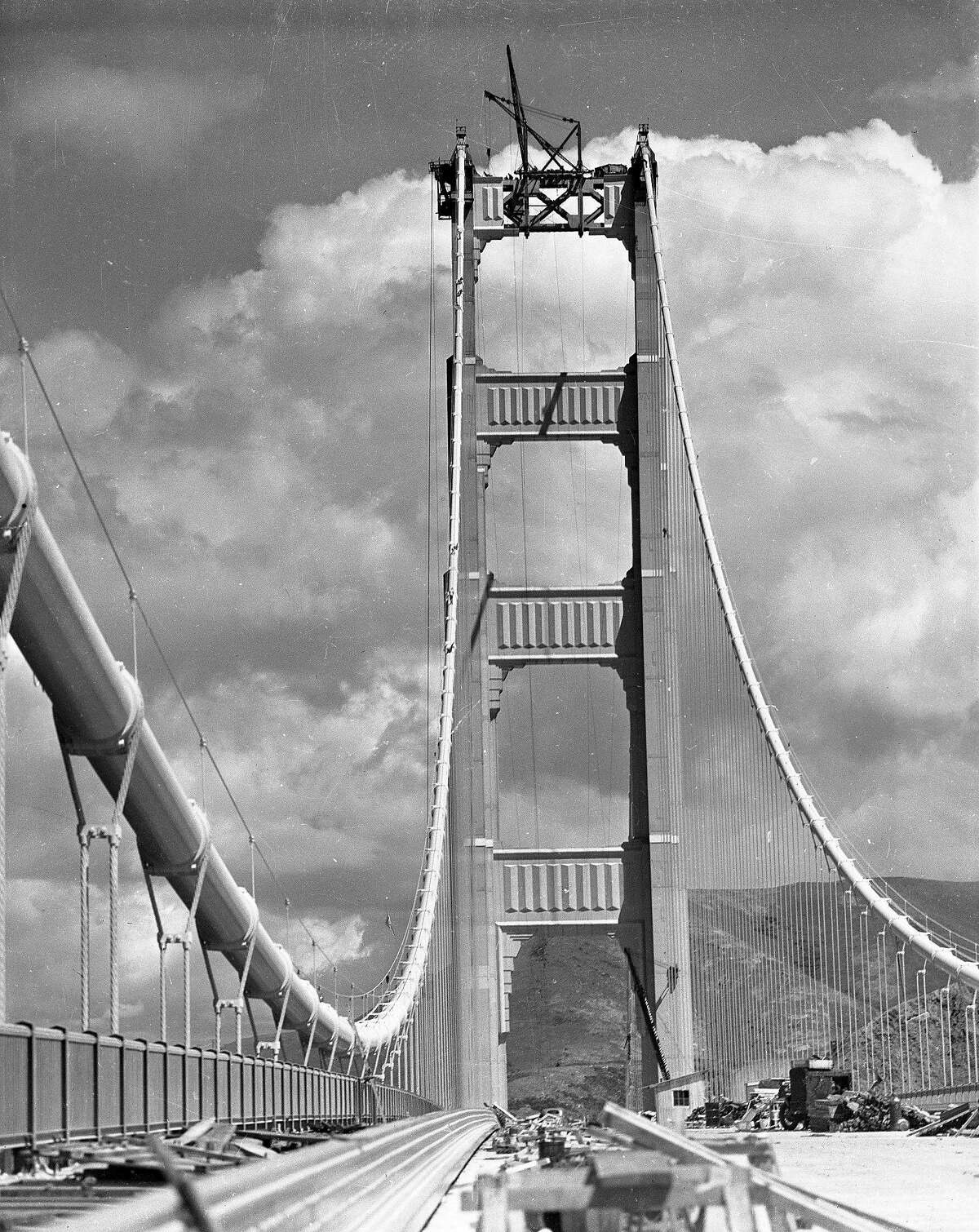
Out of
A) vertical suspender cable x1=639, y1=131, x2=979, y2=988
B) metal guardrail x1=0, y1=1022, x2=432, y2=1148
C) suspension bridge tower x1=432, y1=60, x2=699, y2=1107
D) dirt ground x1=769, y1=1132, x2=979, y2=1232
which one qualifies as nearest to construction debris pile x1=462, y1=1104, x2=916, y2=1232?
dirt ground x1=769, y1=1132, x2=979, y2=1232

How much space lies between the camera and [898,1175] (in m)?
12.8

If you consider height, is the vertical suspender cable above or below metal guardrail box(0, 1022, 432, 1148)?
above

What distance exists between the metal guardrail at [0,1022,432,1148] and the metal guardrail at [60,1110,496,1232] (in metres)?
1.88

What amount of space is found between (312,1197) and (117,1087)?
27.2 ft

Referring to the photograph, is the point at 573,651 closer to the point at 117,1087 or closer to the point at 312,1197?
the point at 117,1087

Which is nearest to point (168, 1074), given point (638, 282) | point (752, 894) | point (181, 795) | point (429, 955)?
point (181, 795)

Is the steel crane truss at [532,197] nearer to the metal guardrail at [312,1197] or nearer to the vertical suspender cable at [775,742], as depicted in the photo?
the vertical suspender cable at [775,742]

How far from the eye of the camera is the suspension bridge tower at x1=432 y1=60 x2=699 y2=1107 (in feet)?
115

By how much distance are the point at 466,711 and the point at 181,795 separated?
13.9 meters

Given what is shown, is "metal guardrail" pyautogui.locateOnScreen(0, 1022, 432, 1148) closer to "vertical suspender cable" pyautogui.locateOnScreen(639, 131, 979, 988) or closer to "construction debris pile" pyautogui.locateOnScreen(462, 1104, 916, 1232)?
"construction debris pile" pyautogui.locateOnScreen(462, 1104, 916, 1232)

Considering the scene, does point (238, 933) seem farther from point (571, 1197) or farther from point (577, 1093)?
point (577, 1093)

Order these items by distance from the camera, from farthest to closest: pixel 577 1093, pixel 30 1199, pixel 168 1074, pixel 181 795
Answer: pixel 577 1093, pixel 181 795, pixel 168 1074, pixel 30 1199

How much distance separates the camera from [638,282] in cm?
3878

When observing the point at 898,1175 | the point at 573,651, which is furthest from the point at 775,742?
the point at 898,1175
